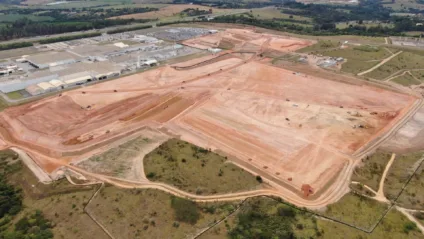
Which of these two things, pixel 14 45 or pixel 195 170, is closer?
pixel 195 170

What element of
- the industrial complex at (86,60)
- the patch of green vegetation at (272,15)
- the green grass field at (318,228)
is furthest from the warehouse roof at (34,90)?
the patch of green vegetation at (272,15)

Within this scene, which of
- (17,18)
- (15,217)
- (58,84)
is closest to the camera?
(15,217)

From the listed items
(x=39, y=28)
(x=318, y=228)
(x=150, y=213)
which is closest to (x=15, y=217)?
(x=150, y=213)

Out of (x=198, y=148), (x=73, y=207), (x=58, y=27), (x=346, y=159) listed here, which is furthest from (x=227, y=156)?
(x=58, y=27)

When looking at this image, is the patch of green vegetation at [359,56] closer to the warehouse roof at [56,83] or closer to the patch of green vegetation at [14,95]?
the warehouse roof at [56,83]

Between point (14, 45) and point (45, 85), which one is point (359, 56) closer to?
point (45, 85)

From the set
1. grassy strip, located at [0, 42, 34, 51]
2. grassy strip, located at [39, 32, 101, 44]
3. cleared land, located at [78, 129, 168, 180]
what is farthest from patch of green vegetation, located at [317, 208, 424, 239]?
grassy strip, located at [39, 32, 101, 44]

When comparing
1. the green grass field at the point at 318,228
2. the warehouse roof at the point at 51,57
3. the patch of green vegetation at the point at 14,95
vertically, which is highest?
the green grass field at the point at 318,228
